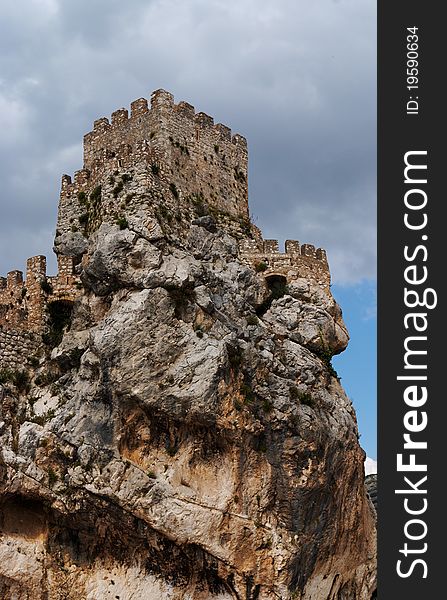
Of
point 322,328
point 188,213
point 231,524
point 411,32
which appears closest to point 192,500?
point 231,524

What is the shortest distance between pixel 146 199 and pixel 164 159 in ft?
8.89

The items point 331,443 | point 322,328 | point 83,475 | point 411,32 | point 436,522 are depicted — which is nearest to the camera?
point 436,522

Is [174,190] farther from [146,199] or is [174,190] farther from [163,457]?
[163,457]

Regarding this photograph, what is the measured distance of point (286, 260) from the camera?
34.3 metres

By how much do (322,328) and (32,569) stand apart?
13860 millimetres

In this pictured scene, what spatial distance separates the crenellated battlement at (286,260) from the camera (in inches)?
1344

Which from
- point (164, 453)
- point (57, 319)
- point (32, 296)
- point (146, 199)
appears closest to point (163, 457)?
point (164, 453)

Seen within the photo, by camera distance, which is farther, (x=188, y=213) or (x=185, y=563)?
(x=188, y=213)

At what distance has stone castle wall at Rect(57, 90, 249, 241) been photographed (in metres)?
34.1

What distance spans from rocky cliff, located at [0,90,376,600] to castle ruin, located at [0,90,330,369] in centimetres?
191

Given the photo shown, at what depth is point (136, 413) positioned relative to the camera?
93.9 feet

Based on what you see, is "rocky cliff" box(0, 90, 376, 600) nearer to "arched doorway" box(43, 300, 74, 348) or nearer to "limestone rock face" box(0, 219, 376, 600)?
"limestone rock face" box(0, 219, 376, 600)

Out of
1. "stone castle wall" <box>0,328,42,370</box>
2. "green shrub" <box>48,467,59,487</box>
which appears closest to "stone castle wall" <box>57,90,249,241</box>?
"stone castle wall" <box>0,328,42,370</box>

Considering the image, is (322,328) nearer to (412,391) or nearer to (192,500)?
(192,500)
